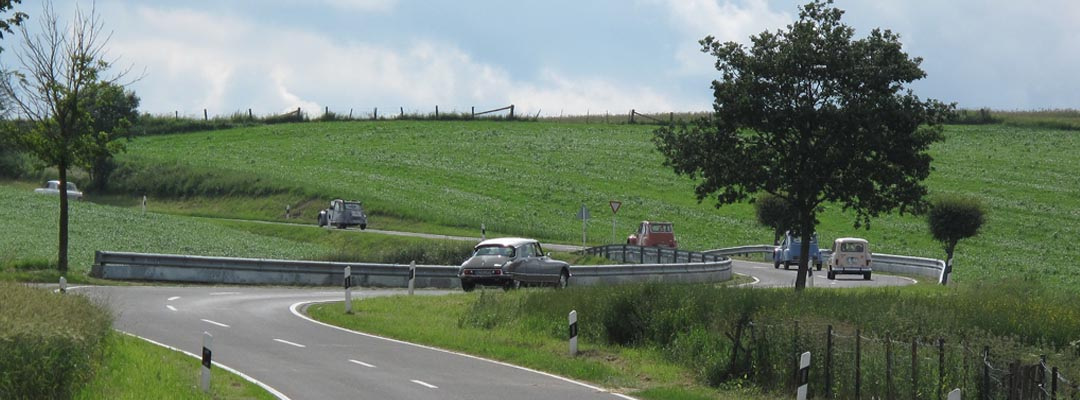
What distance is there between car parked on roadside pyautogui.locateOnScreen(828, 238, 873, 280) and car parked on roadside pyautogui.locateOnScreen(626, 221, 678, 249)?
8.88 m

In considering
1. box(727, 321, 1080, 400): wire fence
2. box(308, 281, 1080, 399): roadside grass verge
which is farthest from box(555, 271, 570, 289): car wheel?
box(727, 321, 1080, 400): wire fence

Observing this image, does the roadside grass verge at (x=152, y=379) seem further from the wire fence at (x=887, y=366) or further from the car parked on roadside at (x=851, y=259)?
the car parked on roadside at (x=851, y=259)

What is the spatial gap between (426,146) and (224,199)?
21.2 metres

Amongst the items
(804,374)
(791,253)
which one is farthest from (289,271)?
(791,253)

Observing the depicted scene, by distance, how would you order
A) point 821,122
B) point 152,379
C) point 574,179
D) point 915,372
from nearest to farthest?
point 152,379 < point 915,372 < point 821,122 < point 574,179

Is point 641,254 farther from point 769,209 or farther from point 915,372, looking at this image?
point 915,372

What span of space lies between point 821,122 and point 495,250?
9075 millimetres

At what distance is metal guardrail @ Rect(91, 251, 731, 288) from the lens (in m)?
33.2

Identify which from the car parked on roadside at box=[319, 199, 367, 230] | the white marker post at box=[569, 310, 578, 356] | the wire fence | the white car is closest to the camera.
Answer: the wire fence

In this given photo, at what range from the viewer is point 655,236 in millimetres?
53531

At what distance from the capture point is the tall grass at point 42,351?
39.5 ft

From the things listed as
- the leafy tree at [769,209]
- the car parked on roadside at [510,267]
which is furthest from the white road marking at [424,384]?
the leafy tree at [769,209]

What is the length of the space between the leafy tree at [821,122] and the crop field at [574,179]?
58.9ft

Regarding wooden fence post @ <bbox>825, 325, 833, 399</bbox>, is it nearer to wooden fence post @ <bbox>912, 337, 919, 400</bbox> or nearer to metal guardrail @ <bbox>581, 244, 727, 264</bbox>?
wooden fence post @ <bbox>912, 337, 919, 400</bbox>
